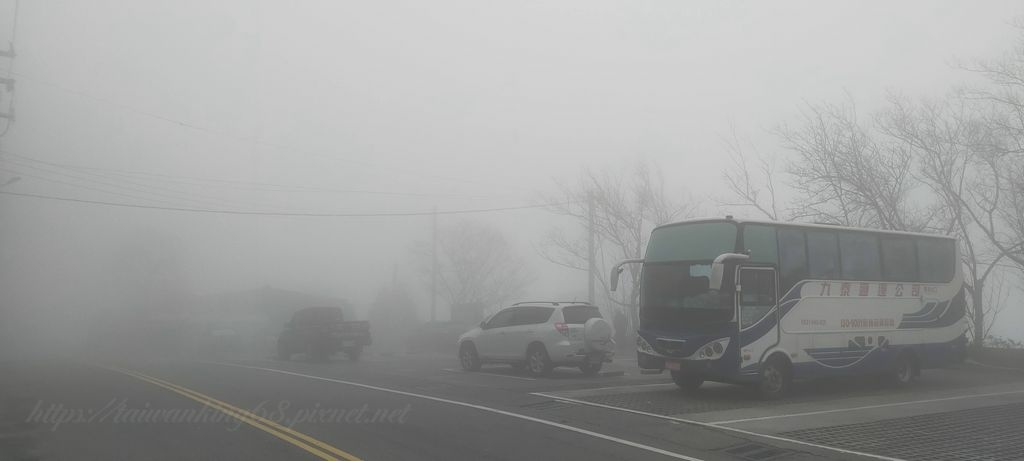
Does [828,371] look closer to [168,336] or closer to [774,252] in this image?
[774,252]

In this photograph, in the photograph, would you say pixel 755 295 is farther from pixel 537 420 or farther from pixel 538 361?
pixel 538 361

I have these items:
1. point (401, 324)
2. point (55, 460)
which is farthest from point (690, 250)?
point (401, 324)

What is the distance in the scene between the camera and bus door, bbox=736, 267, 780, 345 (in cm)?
1193

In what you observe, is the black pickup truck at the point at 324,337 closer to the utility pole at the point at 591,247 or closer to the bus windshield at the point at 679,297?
the utility pole at the point at 591,247

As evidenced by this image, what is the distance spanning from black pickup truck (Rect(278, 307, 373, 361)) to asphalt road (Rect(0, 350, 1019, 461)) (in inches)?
305

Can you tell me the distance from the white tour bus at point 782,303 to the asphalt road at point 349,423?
953mm

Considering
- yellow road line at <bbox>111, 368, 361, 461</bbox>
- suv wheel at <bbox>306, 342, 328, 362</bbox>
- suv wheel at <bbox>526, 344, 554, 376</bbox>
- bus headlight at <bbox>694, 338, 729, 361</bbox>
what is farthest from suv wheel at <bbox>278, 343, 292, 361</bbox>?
bus headlight at <bbox>694, 338, 729, 361</bbox>

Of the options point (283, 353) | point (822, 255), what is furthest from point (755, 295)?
point (283, 353)

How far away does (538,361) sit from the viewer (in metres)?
16.5

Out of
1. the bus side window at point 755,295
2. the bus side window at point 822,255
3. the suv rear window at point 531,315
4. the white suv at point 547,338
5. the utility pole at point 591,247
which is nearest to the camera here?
the bus side window at point 755,295

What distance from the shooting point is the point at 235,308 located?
34031 mm

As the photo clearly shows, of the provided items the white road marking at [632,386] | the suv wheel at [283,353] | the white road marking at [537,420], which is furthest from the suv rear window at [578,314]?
the suv wheel at [283,353]

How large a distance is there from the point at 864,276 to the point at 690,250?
3.96m

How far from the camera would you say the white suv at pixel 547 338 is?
16.0 metres
